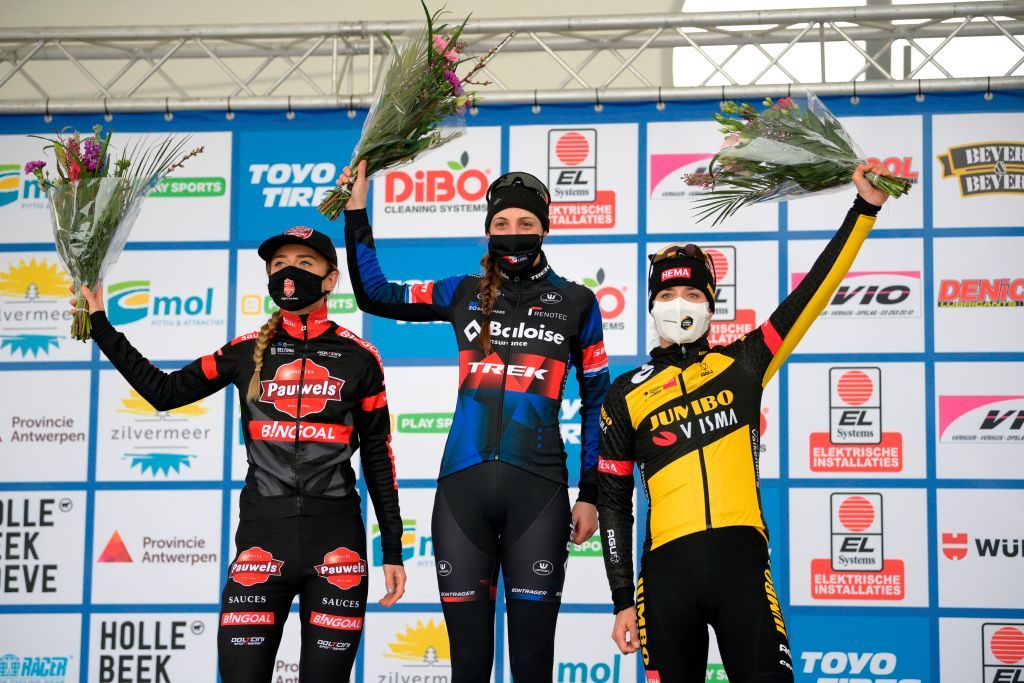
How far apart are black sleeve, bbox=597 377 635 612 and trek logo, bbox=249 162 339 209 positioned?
267cm

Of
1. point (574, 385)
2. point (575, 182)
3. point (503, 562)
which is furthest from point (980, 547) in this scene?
point (503, 562)

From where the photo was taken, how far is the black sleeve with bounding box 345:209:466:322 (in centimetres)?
325

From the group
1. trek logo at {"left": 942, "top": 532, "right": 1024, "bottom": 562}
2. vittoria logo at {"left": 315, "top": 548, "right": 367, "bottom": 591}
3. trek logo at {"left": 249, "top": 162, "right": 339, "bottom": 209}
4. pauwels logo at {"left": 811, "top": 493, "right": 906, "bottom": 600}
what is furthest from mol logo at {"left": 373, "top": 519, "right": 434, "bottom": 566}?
trek logo at {"left": 942, "top": 532, "right": 1024, "bottom": 562}

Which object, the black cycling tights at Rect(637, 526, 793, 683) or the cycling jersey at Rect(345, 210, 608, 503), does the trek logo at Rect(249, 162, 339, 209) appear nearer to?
the cycling jersey at Rect(345, 210, 608, 503)

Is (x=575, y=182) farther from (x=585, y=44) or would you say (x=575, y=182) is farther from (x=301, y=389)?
(x=301, y=389)

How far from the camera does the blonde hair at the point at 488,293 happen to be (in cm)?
315

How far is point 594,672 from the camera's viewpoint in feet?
16.0

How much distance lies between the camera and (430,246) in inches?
202

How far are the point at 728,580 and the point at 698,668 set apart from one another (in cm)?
24

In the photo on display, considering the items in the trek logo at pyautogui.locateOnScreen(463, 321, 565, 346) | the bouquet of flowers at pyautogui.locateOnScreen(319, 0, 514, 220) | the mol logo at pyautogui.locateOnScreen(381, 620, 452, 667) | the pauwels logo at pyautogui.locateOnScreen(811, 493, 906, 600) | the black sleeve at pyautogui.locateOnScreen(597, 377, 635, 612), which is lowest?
the mol logo at pyautogui.locateOnScreen(381, 620, 452, 667)

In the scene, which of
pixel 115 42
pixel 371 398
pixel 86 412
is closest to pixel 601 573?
pixel 371 398

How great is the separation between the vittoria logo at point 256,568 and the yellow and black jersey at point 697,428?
0.90m

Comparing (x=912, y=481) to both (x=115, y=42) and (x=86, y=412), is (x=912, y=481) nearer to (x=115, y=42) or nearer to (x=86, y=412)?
(x=86, y=412)

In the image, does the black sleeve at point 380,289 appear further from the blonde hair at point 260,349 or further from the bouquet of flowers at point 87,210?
the bouquet of flowers at point 87,210
